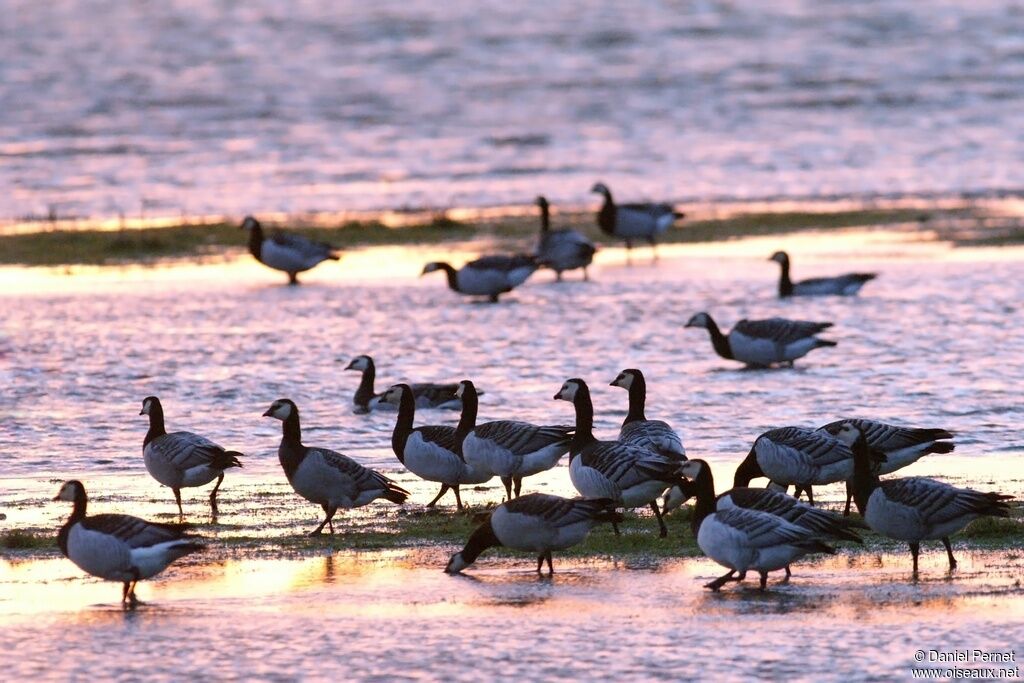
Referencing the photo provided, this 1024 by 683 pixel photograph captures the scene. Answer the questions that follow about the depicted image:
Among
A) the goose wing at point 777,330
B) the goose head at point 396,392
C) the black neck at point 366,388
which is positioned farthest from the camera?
the goose wing at point 777,330

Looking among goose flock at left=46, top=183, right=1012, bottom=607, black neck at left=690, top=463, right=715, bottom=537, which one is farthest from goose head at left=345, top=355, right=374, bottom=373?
black neck at left=690, top=463, right=715, bottom=537

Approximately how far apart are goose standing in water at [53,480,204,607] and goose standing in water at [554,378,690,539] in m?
2.89

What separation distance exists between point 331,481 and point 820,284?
12.8 m

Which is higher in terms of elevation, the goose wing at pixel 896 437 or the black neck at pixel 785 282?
the black neck at pixel 785 282

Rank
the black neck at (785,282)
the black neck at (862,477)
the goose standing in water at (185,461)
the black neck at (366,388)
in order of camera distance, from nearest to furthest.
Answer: the black neck at (862,477) → the goose standing in water at (185,461) → the black neck at (366,388) → the black neck at (785,282)

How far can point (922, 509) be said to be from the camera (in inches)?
430

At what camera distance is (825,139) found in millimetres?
45062

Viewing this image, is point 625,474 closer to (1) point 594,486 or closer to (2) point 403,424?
(1) point 594,486

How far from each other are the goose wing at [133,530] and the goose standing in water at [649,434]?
11.7 feet

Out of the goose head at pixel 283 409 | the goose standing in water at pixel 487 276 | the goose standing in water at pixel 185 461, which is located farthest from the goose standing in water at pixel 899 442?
the goose standing in water at pixel 487 276

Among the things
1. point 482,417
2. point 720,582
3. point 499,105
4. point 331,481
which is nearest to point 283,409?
point 331,481

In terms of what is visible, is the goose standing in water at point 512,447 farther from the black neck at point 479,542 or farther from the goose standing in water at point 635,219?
the goose standing in water at point 635,219

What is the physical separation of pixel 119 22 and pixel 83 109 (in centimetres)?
3000

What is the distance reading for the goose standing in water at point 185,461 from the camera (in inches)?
517
